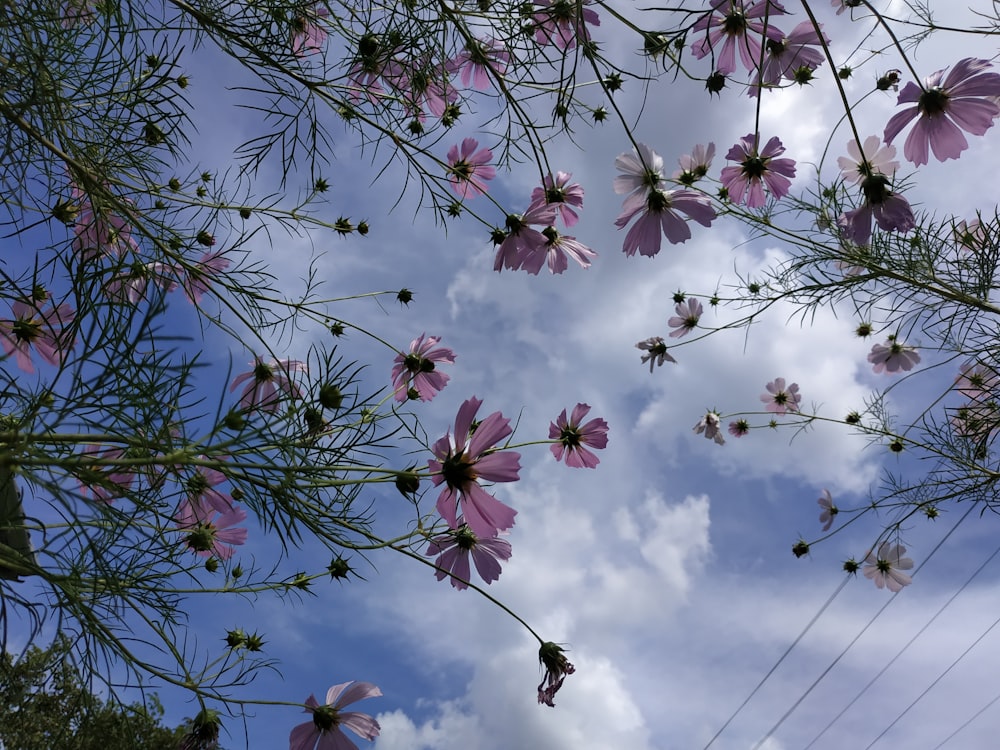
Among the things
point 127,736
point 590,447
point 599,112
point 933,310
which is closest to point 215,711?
point 127,736

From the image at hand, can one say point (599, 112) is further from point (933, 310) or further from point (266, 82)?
point (933, 310)

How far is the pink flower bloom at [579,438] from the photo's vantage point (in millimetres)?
916

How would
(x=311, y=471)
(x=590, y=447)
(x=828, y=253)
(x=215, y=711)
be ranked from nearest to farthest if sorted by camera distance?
(x=311, y=471) < (x=215, y=711) < (x=590, y=447) < (x=828, y=253)

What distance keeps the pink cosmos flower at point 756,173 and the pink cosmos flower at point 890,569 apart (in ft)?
4.52

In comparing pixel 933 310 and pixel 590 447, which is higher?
pixel 933 310

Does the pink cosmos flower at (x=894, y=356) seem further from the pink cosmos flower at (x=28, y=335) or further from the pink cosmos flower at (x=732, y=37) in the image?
the pink cosmos flower at (x=28, y=335)

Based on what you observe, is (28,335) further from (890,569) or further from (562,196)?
(890,569)

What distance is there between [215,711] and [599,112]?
Answer: 1.08m

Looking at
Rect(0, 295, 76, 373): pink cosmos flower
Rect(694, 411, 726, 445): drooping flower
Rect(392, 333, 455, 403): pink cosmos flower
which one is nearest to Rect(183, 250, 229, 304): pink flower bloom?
Rect(0, 295, 76, 373): pink cosmos flower

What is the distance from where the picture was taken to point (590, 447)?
36.3 inches

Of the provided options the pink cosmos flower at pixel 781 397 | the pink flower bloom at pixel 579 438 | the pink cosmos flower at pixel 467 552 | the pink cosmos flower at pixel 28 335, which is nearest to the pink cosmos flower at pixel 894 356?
the pink cosmos flower at pixel 781 397

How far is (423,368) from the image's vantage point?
1.07 metres

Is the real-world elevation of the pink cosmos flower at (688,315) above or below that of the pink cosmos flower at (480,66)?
above

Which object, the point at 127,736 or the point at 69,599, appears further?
the point at 127,736
